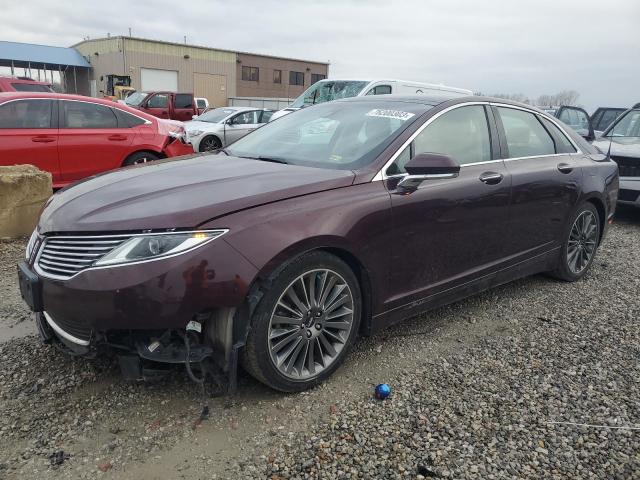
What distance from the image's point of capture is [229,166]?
129 inches

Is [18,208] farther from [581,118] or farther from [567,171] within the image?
[581,118]

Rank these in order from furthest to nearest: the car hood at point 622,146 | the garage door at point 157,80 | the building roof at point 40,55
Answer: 1. the garage door at point 157,80
2. the building roof at point 40,55
3. the car hood at point 622,146

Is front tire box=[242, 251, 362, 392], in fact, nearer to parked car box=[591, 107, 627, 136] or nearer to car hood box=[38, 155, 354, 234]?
car hood box=[38, 155, 354, 234]

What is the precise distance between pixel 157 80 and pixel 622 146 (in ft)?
147

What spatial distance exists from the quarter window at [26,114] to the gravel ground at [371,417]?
4.14m

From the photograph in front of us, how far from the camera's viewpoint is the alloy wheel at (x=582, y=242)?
188 inches

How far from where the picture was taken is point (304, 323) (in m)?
2.84

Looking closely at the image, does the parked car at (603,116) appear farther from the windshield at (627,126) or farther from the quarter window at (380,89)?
the quarter window at (380,89)

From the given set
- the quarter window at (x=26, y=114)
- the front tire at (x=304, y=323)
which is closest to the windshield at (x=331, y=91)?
the quarter window at (x=26, y=114)

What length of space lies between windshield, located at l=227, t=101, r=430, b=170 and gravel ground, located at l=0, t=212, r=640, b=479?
126cm

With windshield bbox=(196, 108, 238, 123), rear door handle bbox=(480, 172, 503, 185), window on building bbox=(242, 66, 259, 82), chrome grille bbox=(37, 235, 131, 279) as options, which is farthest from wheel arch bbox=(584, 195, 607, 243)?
window on building bbox=(242, 66, 259, 82)

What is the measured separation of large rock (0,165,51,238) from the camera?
5.45 metres

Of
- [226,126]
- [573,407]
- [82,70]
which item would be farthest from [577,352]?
[82,70]

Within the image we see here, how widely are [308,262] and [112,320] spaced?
973 mm
